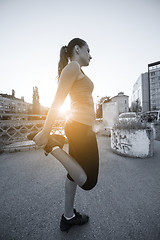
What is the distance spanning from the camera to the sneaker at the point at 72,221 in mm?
1174

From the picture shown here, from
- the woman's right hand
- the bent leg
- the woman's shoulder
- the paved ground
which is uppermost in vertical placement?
the woman's shoulder

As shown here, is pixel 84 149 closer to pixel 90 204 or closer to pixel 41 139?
pixel 41 139

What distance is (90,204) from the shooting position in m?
1.57

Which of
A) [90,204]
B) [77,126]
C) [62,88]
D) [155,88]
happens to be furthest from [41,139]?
[155,88]

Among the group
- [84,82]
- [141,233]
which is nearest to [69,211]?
[141,233]

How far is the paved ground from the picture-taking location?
45.8 inches

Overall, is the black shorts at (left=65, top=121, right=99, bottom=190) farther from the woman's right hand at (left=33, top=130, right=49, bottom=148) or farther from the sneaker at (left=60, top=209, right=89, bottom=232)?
the sneaker at (left=60, top=209, right=89, bottom=232)

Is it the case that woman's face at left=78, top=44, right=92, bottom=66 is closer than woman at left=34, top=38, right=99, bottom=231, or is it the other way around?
woman at left=34, top=38, right=99, bottom=231

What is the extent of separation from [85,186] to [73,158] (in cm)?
27

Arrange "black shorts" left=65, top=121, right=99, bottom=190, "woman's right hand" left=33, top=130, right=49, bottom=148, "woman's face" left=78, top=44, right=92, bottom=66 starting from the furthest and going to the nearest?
"woman's face" left=78, top=44, right=92, bottom=66 → "black shorts" left=65, top=121, right=99, bottom=190 → "woman's right hand" left=33, top=130, right=49, bottom=148

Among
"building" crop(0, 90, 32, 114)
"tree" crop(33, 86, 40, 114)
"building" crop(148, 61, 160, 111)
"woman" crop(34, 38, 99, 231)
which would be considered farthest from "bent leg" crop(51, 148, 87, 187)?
"building" crop(148, 61, 160, 111)

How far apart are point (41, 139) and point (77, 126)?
0.34m

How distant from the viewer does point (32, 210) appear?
59.0 inches

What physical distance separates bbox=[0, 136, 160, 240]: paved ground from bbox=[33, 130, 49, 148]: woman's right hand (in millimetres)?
1119
